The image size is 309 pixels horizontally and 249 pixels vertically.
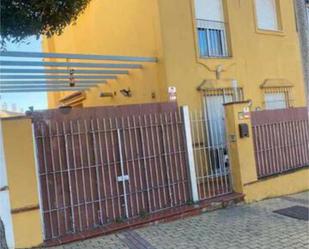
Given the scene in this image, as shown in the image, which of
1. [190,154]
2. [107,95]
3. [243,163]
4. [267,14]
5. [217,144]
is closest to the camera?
[190,154]

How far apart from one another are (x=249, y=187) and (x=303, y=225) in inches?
83.6

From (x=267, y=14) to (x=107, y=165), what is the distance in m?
9.10

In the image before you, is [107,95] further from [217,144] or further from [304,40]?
[304,40]

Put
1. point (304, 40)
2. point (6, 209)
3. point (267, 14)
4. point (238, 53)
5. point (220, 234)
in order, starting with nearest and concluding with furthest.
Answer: point (304, 40) → point (6, 209) → point (220, 234) → point (238, 53) → point (267, 14)

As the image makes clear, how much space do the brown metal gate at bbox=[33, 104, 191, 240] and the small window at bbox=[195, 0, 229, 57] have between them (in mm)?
3951

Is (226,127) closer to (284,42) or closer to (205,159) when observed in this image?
(205,159)

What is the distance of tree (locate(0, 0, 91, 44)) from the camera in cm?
576

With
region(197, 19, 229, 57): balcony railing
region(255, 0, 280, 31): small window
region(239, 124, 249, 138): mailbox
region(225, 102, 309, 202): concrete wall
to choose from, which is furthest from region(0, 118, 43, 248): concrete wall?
region(255, 0, 280, 31): small window

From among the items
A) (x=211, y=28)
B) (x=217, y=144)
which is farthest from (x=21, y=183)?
(x=211, y=28)

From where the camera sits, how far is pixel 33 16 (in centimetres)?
598

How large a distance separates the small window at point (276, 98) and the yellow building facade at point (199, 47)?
34 mm

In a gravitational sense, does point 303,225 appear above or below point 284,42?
below

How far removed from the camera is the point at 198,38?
469 inches

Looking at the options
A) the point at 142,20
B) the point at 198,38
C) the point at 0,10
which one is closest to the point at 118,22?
the point at 142,20
